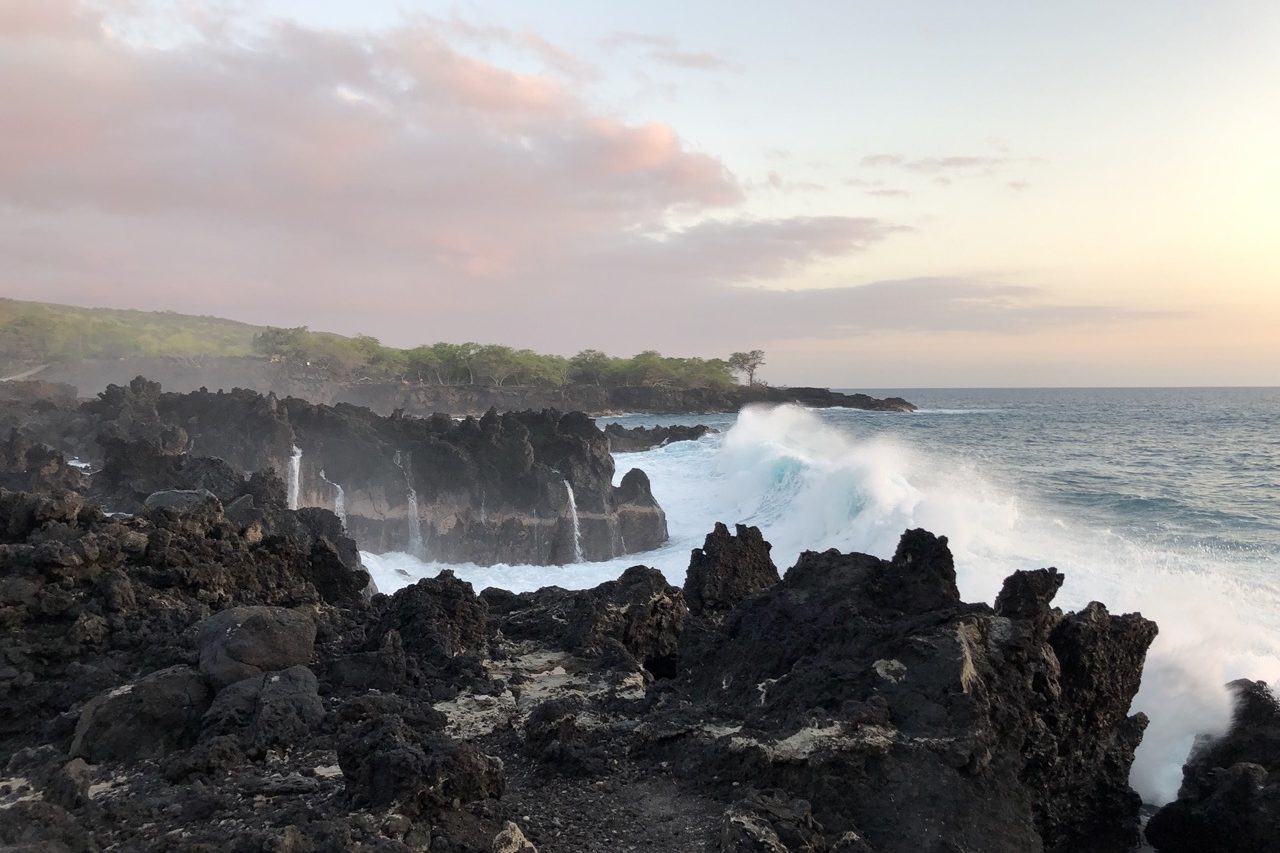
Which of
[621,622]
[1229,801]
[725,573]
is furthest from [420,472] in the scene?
[1229,801]

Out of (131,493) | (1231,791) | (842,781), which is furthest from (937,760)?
(131,493)

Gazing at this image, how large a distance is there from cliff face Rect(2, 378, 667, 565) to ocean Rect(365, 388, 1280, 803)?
56.3 inches

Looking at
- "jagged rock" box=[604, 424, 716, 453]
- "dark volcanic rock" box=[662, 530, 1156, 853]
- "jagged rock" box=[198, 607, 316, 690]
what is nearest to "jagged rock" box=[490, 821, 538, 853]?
"dark volcanic rock" box=[662, 530, 1156, 853]

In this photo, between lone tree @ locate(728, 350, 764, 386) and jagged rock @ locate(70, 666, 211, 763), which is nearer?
jagged rock @ locate(70, 666, 211, 763)

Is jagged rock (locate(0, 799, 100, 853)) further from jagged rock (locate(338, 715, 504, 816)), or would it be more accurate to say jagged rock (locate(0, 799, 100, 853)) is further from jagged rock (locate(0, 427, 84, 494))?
jagged rock (locate(0, 427, 84, 494))

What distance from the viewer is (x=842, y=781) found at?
19.2ft

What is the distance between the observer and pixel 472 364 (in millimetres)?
92188

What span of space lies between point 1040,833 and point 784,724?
82.2 inches

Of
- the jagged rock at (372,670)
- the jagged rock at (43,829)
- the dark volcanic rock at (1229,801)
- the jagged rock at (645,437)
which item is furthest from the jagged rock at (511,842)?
the jagged rock at (645,437)

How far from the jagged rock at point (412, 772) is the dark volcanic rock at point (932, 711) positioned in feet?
5.71

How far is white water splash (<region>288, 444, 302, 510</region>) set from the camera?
2417 cm

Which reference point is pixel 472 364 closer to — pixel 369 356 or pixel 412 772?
pixel 369 356

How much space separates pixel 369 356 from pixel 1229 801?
8965 cm

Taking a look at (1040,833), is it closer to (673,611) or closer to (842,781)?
(842,781)
